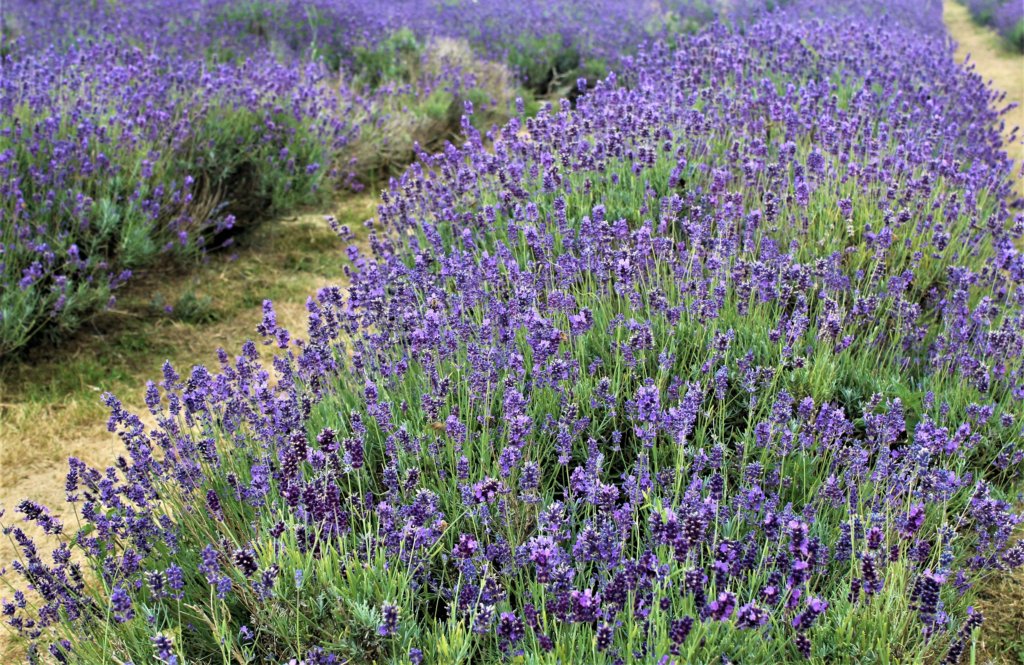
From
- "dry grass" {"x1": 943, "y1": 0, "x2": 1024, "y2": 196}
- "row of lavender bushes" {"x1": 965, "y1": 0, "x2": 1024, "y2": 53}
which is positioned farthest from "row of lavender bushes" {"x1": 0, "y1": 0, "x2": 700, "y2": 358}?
"row of lavender bushes" {"x1": 965, "y1": 0, "x2": 1024, "y2": 53}

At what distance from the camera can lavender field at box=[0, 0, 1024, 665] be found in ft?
6.31

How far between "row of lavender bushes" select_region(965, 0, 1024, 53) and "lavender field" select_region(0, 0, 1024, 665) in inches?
267

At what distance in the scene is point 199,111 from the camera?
532cm

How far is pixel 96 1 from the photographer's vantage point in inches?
310

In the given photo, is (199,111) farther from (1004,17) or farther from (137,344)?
(1004,17)

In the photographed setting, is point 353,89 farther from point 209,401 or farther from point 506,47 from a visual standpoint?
point 209,401

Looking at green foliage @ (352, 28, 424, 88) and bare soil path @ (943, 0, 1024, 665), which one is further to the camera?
green foliage @ (352, 28, 424, 88)

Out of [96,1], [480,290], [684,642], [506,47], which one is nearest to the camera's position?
[684,642]

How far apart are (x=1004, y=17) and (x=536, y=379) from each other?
41.7 ft

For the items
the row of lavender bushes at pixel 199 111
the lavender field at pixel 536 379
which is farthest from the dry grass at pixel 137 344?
the row of lavender bushes at pixel 199 111

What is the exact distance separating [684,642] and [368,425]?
4.17 ft

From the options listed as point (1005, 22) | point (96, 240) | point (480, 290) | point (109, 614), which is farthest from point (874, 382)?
point (1005, 22)

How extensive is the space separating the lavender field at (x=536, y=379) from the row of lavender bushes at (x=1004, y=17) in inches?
267

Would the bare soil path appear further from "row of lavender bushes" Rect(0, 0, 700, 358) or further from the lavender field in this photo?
"row of lavender bushes" Rect(0, 0, 700, 358)
